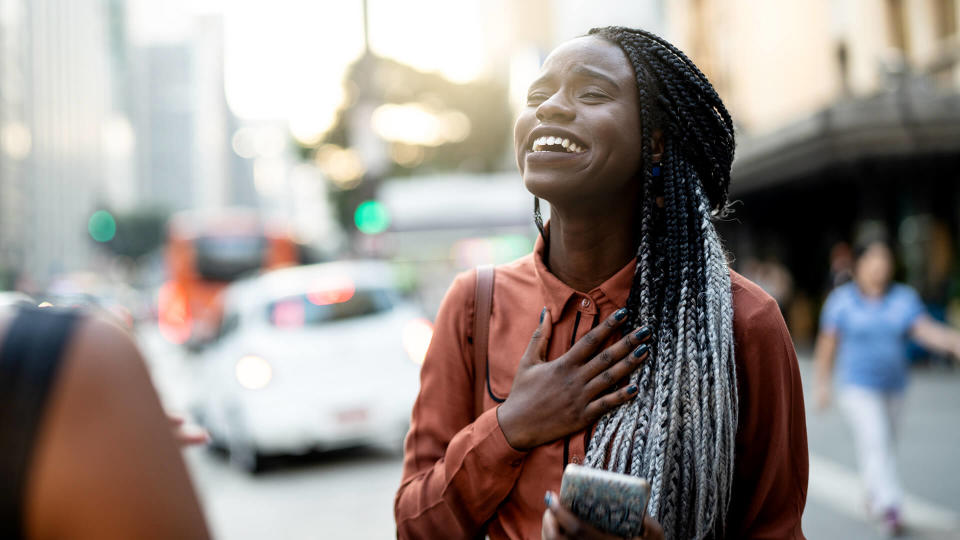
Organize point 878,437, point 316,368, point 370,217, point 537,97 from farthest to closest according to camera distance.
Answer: point 370,217 → point 316,368 → point 878,437 → point 537,97

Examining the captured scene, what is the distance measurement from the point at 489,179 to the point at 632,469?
27.2m

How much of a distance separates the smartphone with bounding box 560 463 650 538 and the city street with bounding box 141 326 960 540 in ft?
10.2

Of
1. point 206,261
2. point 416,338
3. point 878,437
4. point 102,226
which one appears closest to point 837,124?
point 416,338

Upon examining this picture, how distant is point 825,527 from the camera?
223 inches

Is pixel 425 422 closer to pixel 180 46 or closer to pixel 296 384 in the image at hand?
pixel 296 384

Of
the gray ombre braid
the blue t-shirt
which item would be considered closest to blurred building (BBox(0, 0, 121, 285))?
the blue t-shirt

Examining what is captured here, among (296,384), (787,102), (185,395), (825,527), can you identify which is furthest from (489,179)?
(825,527)

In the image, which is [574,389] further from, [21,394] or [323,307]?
[323,307]

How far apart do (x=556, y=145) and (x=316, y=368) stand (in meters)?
6.84

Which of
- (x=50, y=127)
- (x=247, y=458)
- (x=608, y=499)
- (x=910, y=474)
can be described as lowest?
(x=247, y=458)

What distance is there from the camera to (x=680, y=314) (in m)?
1.84

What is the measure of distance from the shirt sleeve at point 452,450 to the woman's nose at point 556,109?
16.8 inches

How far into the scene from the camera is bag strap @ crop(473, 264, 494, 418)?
80.8 inches

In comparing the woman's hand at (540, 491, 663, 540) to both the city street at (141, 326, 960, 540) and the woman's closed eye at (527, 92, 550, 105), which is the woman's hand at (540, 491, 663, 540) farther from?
the city street at (141, 326, 960, 540)
